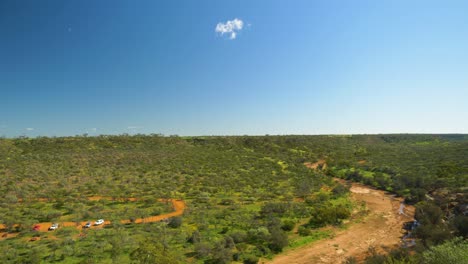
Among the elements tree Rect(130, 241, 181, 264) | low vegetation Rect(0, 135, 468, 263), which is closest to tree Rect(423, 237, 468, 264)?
low vegetation Rect(0, 135, 468, 263)

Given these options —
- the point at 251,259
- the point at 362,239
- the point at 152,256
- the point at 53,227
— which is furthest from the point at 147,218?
the point at 362,239

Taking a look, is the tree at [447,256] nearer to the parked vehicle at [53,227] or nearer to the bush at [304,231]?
the bush at [304,231]

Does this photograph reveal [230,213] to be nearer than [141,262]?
No

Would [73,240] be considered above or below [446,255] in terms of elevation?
below

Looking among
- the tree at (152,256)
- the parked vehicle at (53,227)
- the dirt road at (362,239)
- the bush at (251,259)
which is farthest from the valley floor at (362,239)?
the parked vehicle at (53,227)

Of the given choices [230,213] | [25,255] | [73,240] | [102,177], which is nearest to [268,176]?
[230,213]

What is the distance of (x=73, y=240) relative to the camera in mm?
22016

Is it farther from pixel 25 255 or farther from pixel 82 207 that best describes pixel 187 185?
pixel 25 255

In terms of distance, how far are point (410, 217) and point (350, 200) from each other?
26.1 feet

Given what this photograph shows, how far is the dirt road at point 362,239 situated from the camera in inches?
845

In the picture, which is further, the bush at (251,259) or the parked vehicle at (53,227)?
the parked vehicle at (53,227)

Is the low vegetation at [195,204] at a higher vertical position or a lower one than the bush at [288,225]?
higher

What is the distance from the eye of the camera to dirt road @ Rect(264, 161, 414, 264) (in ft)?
70.4

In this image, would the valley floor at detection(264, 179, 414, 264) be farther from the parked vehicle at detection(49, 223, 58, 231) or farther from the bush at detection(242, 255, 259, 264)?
the parked vehicle at detection(49, 223, 58, 231)
